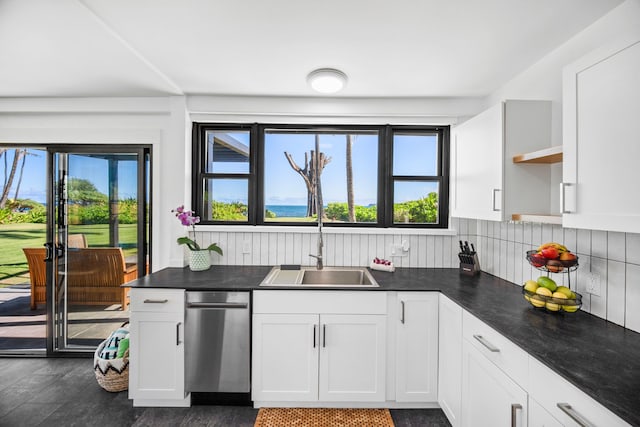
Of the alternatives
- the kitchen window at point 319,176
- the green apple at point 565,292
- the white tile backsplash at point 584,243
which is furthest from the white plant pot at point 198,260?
the white tile backsplash at point 584,243

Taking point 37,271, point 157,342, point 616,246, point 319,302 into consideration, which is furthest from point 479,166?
point 37,271

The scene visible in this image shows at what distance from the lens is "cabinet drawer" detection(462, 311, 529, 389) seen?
50.1 inches

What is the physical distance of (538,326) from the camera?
57.6 inches

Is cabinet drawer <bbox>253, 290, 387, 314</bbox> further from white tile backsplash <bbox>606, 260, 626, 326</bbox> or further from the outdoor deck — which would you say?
the outdoor deck

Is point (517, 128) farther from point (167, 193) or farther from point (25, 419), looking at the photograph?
point (25, 419)

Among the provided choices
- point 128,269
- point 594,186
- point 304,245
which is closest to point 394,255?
point 304,245

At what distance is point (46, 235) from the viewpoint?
2.84m

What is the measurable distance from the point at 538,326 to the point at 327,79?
6.32 feet

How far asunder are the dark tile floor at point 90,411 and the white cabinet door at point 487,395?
527 mm

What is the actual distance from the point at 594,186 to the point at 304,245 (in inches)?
80.7

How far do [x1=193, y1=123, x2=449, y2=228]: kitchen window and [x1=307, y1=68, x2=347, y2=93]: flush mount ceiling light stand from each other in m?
0.59

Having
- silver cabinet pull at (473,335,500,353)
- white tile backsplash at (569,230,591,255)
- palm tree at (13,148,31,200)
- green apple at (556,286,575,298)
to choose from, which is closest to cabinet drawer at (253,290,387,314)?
silver cabinet pull at (473,335,500,353)

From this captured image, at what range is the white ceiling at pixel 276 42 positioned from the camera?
1539 mm

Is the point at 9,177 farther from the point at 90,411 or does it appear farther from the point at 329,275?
the point at 329,275
